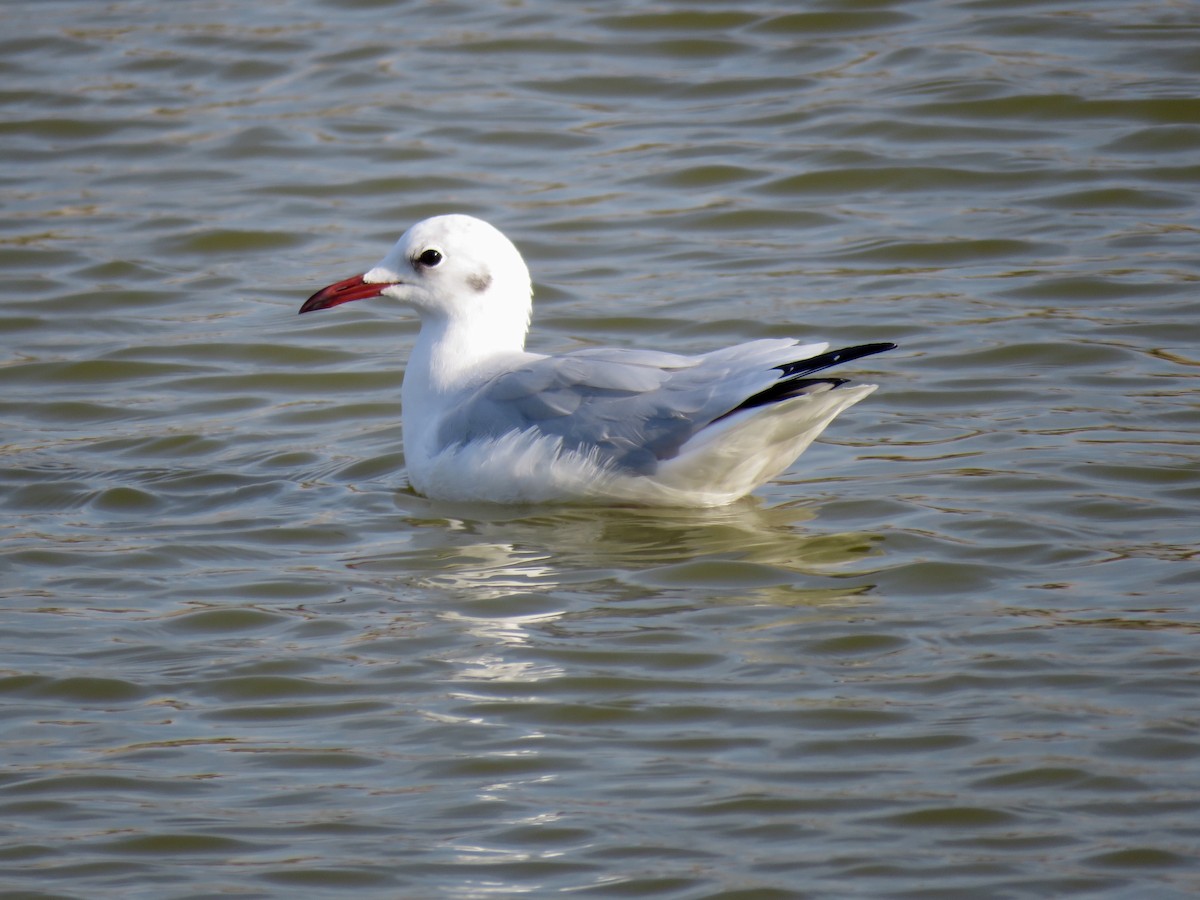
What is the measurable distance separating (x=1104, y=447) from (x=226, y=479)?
11.7 feet

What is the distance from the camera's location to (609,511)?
6.91 meters

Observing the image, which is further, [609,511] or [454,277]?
[454,277]

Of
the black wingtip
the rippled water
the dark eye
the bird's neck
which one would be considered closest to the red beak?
the dark eye

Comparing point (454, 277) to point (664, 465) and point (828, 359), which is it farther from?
point (828, 359)

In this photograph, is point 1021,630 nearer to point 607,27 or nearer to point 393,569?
point 393,569

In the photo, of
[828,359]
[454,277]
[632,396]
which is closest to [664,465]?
[632,396]

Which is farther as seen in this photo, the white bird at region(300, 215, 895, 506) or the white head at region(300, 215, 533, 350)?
the white head at region(300, 215, 533, 350)

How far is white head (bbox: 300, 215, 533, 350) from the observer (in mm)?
7484

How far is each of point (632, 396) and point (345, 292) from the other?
1466 mm

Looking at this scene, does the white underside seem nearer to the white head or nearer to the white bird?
the white bird

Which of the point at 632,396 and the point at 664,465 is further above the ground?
Result: the point at 632,396

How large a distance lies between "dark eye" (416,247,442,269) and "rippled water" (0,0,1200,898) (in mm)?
904

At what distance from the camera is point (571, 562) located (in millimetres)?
6387

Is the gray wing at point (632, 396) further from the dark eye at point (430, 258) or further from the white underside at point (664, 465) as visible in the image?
the dark eye at point (430, 258)
